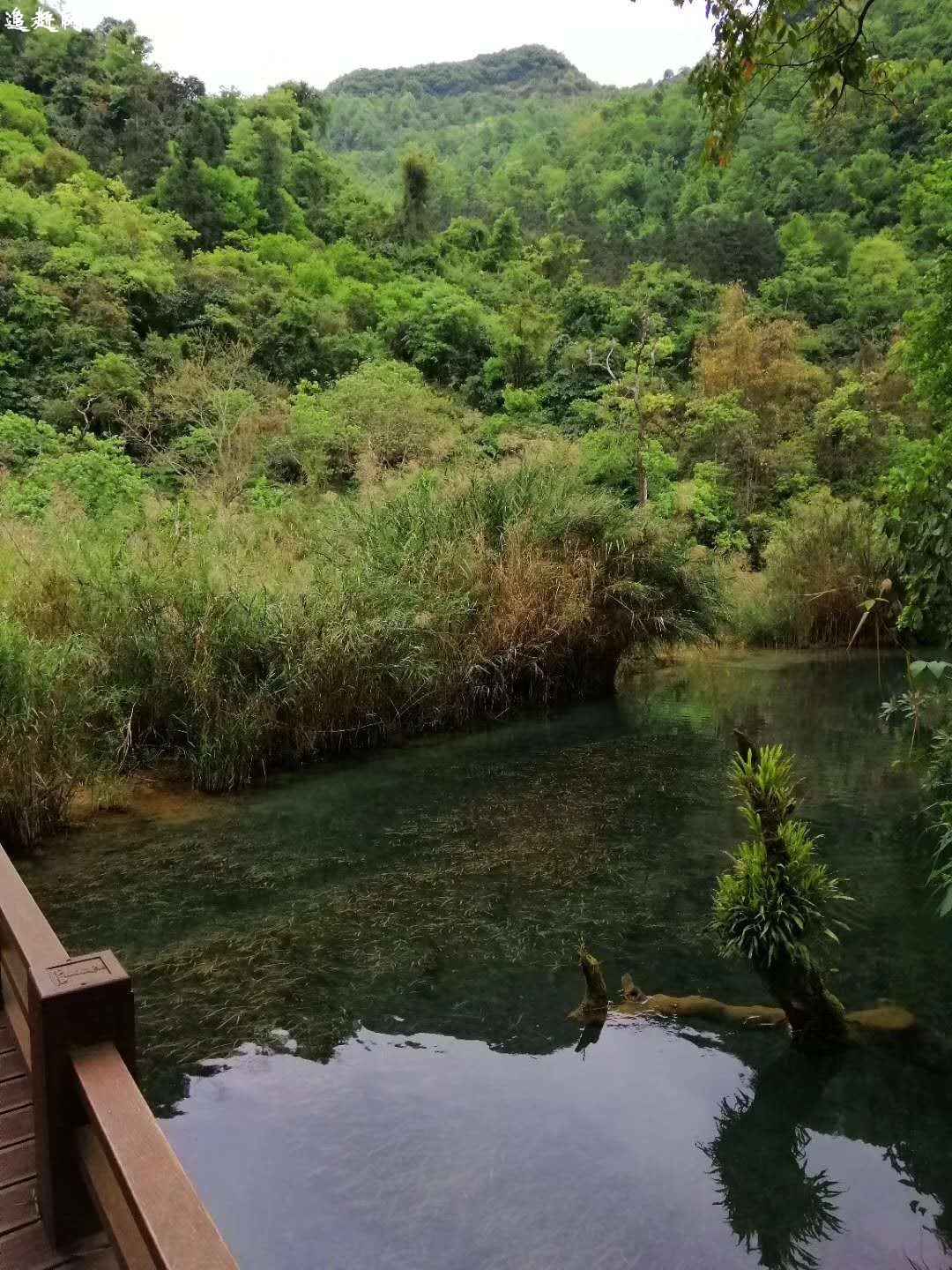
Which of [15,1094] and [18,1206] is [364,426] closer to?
[15,1094]

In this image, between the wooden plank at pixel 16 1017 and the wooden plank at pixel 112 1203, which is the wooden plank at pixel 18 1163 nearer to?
the wooden plank at pixel 16 1017

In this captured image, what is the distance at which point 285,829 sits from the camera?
7.29 metres

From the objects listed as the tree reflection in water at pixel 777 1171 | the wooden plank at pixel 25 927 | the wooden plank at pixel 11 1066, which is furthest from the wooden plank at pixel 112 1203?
the tree reflection in water at pixel 777 1171

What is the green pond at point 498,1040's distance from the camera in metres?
3.25

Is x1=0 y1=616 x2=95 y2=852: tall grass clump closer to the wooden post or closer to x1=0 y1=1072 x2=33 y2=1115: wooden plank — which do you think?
x1=0 y1=1072 x2=33 y2=1115: wooden plank

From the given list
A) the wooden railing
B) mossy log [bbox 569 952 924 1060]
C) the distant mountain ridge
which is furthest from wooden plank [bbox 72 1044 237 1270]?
the distant mountain ridge

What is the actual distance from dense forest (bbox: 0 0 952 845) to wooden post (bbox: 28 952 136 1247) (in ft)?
12.0

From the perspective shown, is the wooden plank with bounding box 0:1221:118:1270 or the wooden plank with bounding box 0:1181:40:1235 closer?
the wooden plank with bounding box 0:1221:118:1270

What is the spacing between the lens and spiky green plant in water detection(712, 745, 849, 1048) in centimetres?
380

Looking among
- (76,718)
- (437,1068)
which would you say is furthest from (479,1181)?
(76,718)

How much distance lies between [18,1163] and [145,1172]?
105 centimetres

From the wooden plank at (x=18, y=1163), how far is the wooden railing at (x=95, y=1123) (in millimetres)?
156

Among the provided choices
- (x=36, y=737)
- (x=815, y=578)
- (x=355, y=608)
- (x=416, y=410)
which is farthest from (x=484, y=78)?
(x=36, y=737)

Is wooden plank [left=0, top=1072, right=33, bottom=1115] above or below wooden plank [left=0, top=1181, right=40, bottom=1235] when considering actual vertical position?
below
